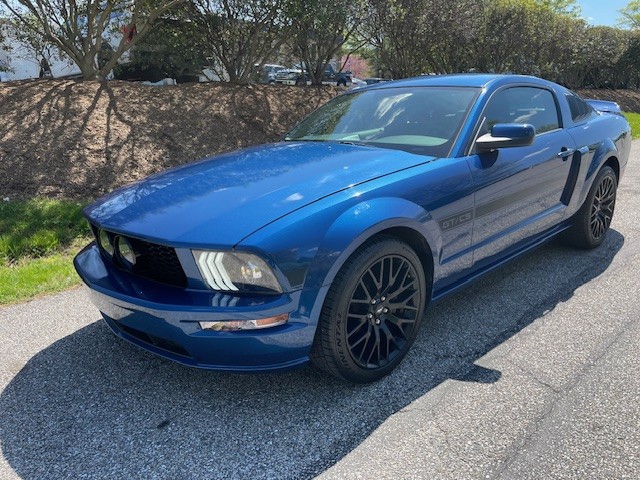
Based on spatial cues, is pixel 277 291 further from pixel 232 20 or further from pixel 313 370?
pixel 232 20

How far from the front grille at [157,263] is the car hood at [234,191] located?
0.27ft

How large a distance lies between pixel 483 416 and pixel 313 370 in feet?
3.00

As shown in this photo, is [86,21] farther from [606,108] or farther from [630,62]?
[630,62]

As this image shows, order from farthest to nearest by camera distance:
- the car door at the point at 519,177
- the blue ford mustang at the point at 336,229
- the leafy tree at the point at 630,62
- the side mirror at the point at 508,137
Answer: the leafy tree at the point at 630,62, the car door at the point at 519,177, the side mirror at the point at 508,137, the blue ford mustang at the point at 336,229

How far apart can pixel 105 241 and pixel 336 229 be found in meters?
1.34

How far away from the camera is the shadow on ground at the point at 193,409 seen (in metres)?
2.21

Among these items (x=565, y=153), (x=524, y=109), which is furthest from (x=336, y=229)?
(x=565, y=153)

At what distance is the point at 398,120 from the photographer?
11.6 feet

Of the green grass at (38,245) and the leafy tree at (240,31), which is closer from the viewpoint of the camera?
the green grass at (38,245)

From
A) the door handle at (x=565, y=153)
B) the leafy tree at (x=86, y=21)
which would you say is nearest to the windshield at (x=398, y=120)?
the door handle at (x=565, y=153)

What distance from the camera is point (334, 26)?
10070mm

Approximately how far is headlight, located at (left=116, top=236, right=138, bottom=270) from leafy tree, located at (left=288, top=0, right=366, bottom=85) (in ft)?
23.1

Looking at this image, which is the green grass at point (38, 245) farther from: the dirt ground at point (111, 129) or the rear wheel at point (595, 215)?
the rear wheel at point (595, 215)

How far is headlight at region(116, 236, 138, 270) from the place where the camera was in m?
2.61
